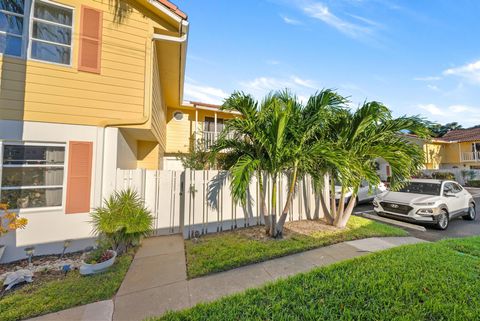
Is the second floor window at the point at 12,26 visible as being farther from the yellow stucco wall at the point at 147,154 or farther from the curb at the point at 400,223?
the curb at the point at 400,223

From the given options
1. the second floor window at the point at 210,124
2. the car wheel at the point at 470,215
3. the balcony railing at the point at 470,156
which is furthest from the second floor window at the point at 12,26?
the balcony railing at the point at 470,156

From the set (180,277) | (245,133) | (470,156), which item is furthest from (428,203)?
(470,156)

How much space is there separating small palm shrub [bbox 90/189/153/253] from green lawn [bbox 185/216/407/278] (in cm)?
119

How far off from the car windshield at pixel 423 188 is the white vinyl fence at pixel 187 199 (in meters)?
6.68

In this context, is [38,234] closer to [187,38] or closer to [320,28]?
[187,38]

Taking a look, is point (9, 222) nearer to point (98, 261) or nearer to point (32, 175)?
point (32, 175)

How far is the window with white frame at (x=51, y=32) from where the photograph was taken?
14.9 ft

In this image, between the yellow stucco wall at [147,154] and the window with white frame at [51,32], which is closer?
the window with white frame at [51,32]

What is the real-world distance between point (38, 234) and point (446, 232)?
11263mm

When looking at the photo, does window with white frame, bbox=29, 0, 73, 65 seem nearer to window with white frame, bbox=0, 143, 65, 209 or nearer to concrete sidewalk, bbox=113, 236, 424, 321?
window with white frame, bbox=0, 143, 65, 209

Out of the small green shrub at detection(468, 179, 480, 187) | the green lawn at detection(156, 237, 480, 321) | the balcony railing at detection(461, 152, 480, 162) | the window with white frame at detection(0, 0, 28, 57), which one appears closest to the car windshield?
the green lawn at detection(156, 237, 480, 321)

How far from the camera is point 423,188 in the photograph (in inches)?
298

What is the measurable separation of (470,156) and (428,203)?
28215 millimetres

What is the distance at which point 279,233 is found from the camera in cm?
→ 511
